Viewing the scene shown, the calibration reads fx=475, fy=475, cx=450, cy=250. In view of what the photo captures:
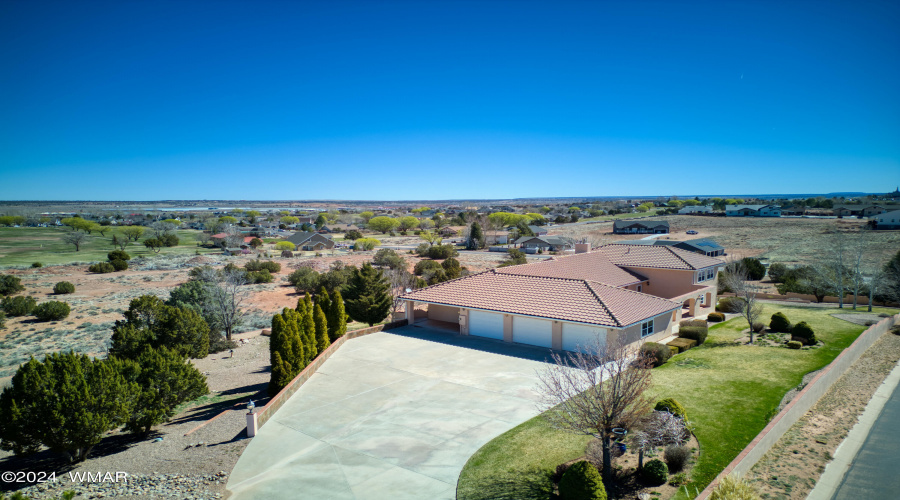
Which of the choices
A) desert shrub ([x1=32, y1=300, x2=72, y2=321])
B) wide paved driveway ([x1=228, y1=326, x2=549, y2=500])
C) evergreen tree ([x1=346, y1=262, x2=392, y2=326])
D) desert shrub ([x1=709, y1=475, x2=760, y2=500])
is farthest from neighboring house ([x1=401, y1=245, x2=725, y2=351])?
desert shrub ([x1=32, y1=300, x2=72, y2=321])

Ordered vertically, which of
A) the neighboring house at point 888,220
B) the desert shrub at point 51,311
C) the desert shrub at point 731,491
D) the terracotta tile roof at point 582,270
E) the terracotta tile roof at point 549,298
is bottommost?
the desert shrub at point 51,311

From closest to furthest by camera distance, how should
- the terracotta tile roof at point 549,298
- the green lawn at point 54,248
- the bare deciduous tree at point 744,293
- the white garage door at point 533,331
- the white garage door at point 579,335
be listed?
the white garage door at point 579,335, the terracotta tile roof at point 549,298, the white garage door at point 533,331, the bare deciduous tree at point 744,293, the green lawn at point 54,248

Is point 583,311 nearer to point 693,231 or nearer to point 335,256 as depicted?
point 335,256

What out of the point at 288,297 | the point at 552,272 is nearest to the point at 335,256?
the point at 288,297

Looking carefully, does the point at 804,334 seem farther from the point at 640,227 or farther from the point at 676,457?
the point at 640,227

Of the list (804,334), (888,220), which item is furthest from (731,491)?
(888,220)

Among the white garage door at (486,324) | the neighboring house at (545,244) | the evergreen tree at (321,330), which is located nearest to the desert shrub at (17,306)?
the evergreen tree at (321,330)

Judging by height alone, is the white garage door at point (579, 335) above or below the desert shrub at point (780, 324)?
above

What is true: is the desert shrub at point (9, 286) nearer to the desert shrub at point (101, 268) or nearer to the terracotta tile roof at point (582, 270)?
the desert shrub at point (101, 268)
